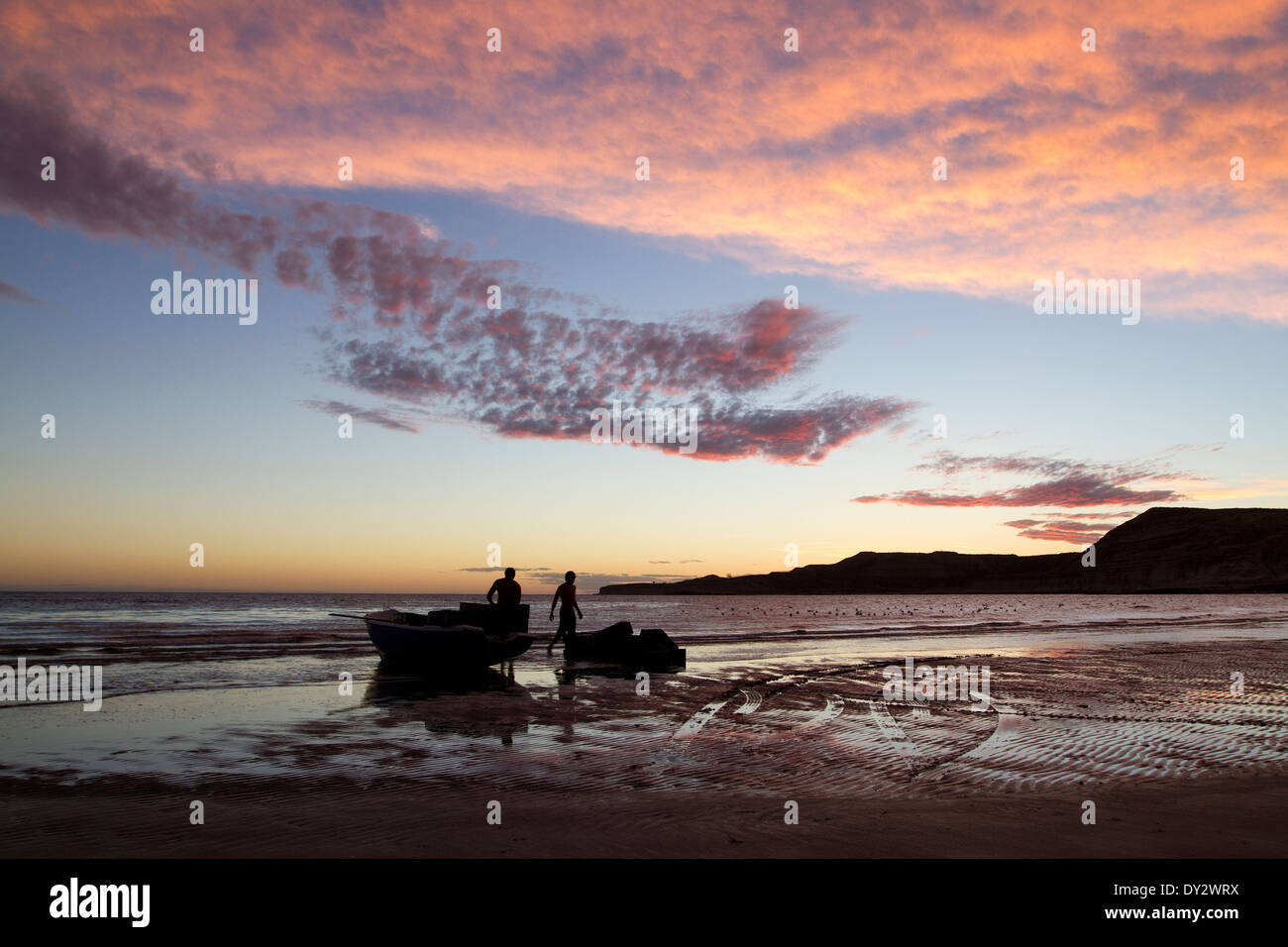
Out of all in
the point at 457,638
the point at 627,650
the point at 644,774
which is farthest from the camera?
the point at 627,650

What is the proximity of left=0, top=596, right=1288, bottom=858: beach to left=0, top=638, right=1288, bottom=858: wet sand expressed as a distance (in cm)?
5

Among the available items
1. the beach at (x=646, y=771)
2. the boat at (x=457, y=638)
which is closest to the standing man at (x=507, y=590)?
the boat at (x=457, y=638)

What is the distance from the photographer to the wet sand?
669 centimetres

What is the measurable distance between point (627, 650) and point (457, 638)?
4.97 m

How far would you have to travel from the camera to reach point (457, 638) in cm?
2039

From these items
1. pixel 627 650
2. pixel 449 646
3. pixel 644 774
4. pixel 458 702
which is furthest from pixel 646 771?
pixel 627 650

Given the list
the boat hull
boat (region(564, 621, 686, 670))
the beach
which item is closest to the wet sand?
the beach

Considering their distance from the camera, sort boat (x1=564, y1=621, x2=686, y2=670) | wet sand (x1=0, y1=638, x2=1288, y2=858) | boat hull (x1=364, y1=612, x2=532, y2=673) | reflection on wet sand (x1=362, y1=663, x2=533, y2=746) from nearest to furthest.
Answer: wet sand (x1=0, y1=638, x2=1288, y2=858)
reflection on wet sand (x1=362, y1=663, x2=533, y2=746)
boat hull (x1=364, y1=612, x2=532, y2=673)
boat (x1=564, y1=621, x2=686, y2=670)

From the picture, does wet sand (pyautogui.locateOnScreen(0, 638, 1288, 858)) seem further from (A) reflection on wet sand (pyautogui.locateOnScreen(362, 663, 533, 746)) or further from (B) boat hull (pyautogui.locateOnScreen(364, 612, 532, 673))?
(B) boat hull (pyautogui.locateOnScreen(364, 612, 532, 673))

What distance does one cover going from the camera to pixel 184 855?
249 inches

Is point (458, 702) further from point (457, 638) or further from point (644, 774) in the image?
point (644, 774)

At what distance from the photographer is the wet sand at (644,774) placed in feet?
22.0

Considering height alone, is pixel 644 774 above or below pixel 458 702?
above

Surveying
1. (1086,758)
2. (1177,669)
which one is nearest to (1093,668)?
(1177,669)
